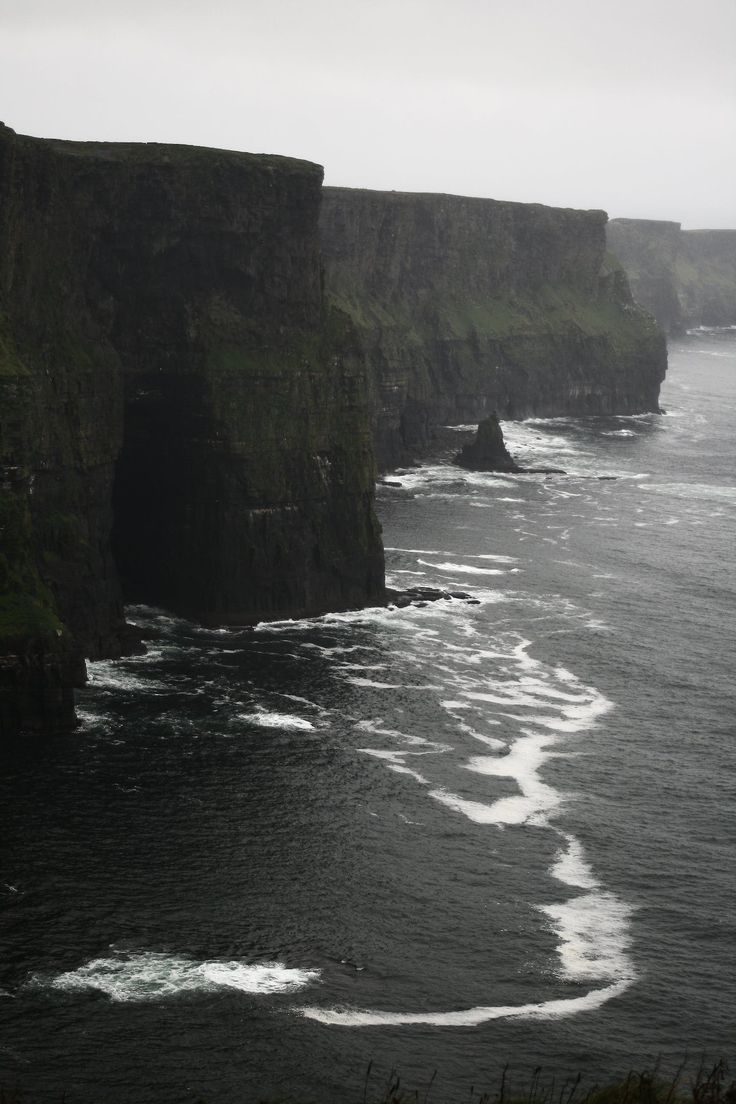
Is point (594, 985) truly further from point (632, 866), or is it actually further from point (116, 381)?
point (116, 381)

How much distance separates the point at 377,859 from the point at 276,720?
720 inches

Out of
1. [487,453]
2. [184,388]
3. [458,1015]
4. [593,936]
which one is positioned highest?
[184,388]

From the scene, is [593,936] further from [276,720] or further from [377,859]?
[276,720]

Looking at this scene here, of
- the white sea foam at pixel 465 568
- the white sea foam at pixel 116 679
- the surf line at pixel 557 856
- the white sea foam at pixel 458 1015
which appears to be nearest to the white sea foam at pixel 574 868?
the surf line at pixel 557 856

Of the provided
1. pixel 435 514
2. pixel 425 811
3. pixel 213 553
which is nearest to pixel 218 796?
pixel 425 811

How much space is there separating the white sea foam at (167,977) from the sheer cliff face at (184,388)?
38.3 metres

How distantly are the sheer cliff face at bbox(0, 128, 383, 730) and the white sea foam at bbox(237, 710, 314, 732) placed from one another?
12.9 metres

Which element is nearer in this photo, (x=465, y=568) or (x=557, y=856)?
(x=557, y=856)

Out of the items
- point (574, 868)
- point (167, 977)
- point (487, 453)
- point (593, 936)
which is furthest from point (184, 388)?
→ point (487, 453)

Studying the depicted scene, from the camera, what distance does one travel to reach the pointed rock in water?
182 m

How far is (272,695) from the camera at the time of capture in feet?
307

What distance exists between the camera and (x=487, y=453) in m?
183

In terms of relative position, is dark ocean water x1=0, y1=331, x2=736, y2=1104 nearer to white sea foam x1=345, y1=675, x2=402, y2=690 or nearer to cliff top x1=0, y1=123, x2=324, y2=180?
white sea foam x1=345, y1=675, x2=402, y2=690

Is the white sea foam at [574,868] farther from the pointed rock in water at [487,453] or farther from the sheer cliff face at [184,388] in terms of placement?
the pointed rock in water at [487,453]
